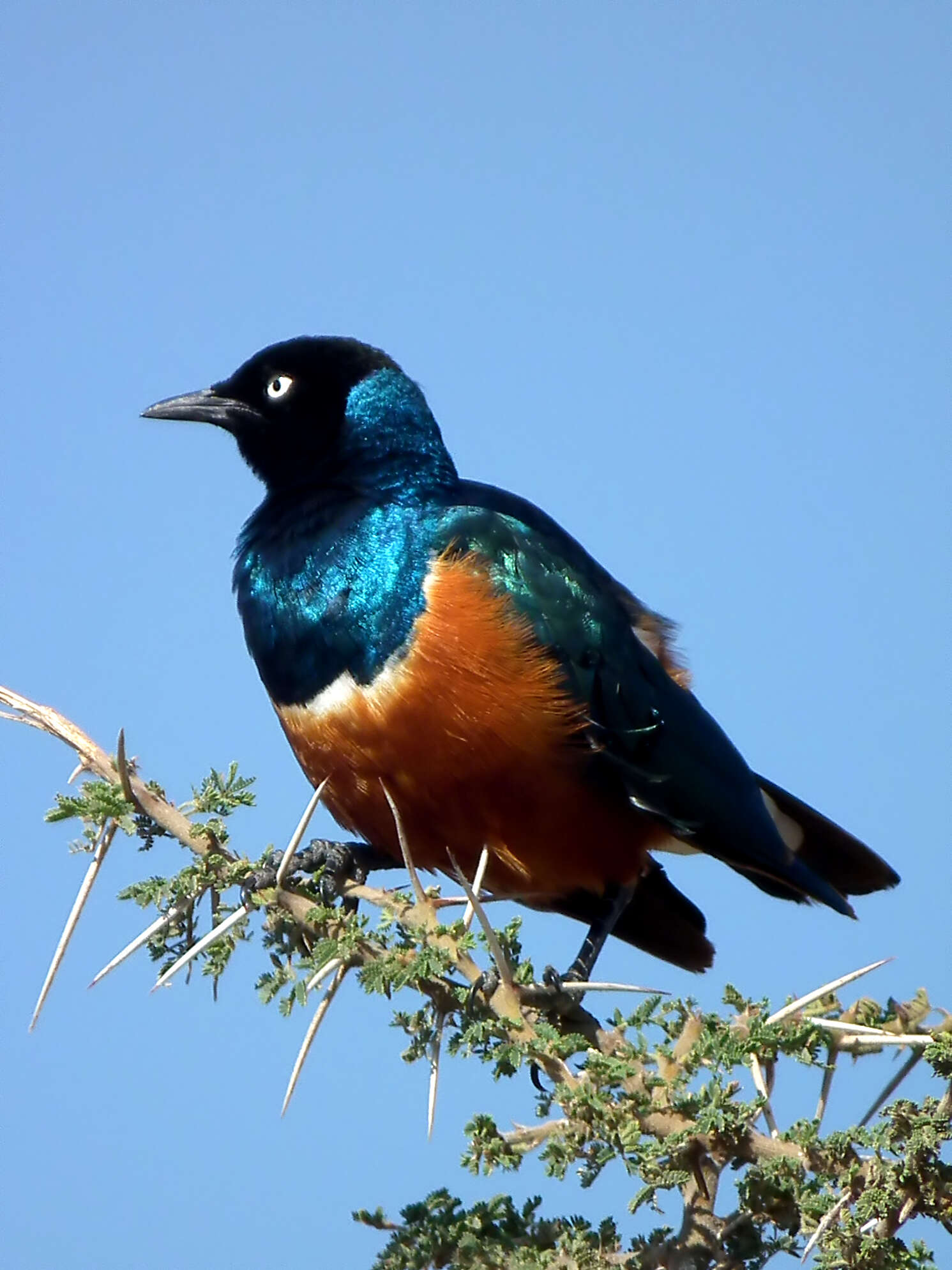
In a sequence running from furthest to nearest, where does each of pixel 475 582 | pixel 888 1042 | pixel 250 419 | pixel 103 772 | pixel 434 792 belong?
pixel 250 419
pixel 475 582
pixel 434 792
pixel 103 772
pixel 888 1042

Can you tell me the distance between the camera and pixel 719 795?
526 cm

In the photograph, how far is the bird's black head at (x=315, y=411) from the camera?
18.1ft

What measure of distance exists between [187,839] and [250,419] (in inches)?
106

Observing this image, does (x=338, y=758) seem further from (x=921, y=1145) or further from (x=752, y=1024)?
(x=921, y=1145)

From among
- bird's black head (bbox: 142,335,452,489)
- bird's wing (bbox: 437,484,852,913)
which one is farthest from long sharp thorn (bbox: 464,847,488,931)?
bird's black head (bbox: 142,335,452,489)

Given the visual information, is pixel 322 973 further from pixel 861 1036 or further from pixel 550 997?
pixel 861 1036

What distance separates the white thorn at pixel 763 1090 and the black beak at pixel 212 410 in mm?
3426

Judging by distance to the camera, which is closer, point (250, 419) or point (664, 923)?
point (664, 923)

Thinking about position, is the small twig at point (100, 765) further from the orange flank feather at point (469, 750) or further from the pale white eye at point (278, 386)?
the pale white eye at point (278, 386)

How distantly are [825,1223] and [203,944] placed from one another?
1.34m

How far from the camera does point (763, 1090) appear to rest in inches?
120

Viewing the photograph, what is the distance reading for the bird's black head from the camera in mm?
5516

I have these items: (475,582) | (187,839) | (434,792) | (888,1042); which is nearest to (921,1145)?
(888,1042)

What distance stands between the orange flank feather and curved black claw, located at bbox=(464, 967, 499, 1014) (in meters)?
1.23
